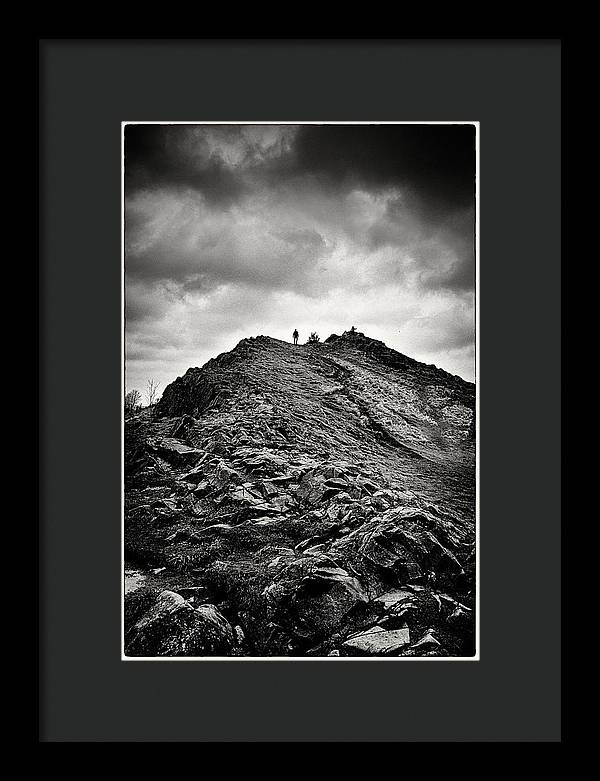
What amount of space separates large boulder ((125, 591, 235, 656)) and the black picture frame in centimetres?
18

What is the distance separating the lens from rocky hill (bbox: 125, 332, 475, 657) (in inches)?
92.8

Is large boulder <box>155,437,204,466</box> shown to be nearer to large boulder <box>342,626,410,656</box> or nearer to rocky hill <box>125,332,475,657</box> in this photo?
rocky hill <box>125,332,475,657</box>

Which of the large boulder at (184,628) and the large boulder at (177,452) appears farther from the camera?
the large boulder at (177,452)

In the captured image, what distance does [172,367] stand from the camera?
247cm

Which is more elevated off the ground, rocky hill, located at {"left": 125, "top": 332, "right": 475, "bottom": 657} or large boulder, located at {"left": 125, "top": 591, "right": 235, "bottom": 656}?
rocky hill, located at {"left": 125, "top": 332, "right": 475, "bottom": 657}

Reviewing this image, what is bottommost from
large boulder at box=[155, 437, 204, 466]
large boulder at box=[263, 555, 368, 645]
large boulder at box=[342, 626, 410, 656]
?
large boulder at box=[342, 626, 410, 656]

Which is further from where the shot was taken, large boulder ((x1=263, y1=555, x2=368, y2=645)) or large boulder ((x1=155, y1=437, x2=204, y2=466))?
large boulder ((x1=155, y1=437, x2=204, y2=466))

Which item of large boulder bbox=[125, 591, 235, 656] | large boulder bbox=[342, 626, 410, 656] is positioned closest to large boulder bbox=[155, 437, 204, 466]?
large boulder bbox=[125, 591, 235, 656]
